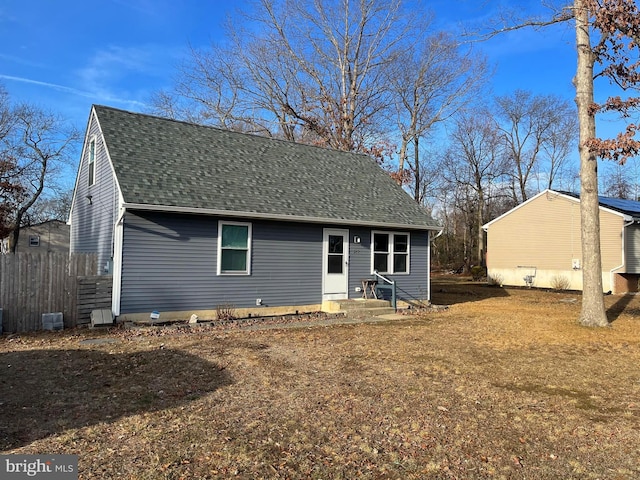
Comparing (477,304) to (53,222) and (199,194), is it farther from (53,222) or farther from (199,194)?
(53,222)

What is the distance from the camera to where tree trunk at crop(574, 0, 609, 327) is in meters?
11.2

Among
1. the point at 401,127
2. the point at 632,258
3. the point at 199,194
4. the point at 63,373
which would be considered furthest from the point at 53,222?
the point at 632,258

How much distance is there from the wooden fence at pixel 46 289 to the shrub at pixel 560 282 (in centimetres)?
2137

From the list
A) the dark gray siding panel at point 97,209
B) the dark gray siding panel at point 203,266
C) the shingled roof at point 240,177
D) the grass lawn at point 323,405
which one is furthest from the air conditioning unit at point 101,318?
the shingled roof at point 240,177

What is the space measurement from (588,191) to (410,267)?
5.45 meters

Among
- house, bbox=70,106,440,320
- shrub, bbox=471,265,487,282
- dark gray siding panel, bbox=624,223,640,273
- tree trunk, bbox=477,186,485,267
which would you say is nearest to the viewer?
house, bbox=70,106,440,320

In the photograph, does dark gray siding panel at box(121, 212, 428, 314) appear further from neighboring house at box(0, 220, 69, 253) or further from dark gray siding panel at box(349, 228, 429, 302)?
neighboring house at box(0, 220, 69, 253)

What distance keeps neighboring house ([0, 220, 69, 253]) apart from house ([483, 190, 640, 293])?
110 feet

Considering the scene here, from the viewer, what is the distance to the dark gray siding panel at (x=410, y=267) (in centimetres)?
1365

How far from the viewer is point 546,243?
2453 centimetres

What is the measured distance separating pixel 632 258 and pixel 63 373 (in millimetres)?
23768

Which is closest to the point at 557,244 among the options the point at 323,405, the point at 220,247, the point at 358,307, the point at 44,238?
the point at 358,307

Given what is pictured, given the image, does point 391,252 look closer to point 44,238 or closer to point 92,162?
point 92,162

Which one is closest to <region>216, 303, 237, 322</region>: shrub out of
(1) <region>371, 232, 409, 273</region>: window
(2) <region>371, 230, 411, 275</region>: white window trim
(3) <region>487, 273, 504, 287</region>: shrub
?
(2) <region>371, 230, 411, 275</region>: white window trim
